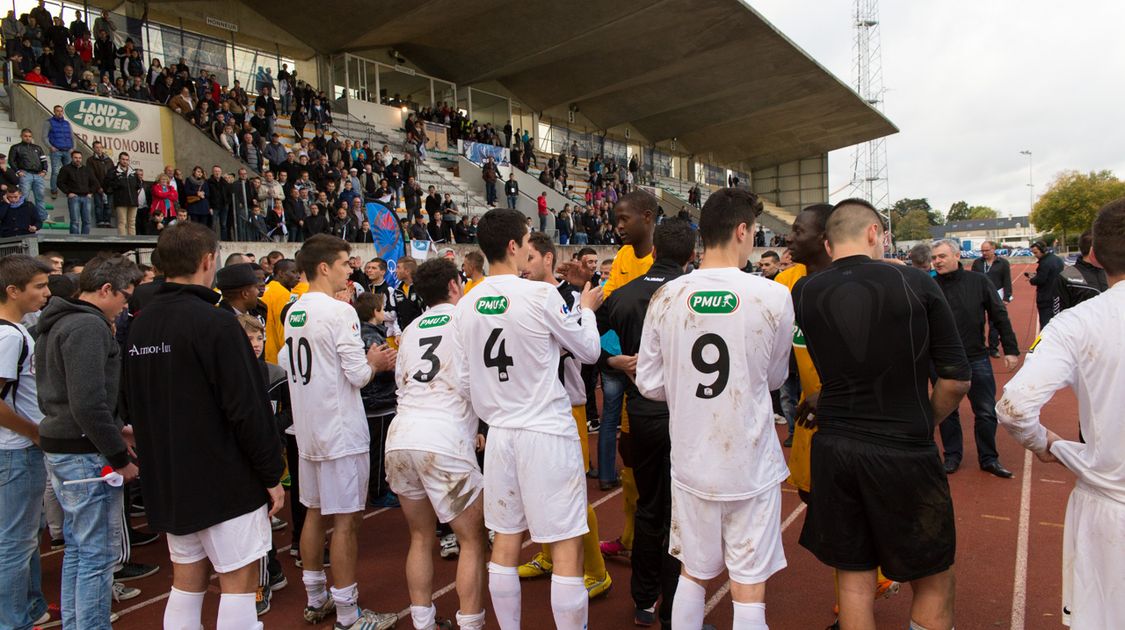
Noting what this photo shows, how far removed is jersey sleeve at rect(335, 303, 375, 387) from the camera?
3.70 m

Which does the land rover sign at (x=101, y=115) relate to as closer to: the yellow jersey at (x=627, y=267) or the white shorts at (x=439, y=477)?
the yellow jersey at (x=627, y=267)

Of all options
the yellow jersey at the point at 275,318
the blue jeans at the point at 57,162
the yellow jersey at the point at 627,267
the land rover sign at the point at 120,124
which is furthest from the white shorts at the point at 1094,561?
the land rover sign at the point at 120,124

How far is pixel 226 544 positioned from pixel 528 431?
137 centimetres

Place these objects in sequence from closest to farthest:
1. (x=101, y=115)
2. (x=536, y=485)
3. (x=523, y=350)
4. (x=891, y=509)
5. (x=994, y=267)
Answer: (x=891, y=509) → (x=536, y=485) → (x=523, y=350) → (x=994, y=267) → (x=101, y=115)

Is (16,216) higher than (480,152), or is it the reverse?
(480,152)

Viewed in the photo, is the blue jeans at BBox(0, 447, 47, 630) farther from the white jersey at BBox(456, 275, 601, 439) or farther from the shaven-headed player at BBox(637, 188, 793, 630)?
the shaven-headed player at BBox(637, 188, 793, 630)

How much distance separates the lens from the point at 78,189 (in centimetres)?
1167

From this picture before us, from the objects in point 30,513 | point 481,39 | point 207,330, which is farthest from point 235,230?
point 481,39

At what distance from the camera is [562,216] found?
74.6 ft

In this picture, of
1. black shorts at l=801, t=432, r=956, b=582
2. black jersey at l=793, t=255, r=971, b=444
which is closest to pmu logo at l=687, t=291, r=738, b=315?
black jersey at l=793, t=255, r=971, b=444

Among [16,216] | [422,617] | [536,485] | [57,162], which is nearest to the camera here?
[536,485]

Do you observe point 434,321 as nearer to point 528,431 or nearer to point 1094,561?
point 528,431

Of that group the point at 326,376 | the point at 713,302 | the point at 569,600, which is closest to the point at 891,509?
the point at 713,302

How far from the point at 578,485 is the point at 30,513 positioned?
9.37 feet
